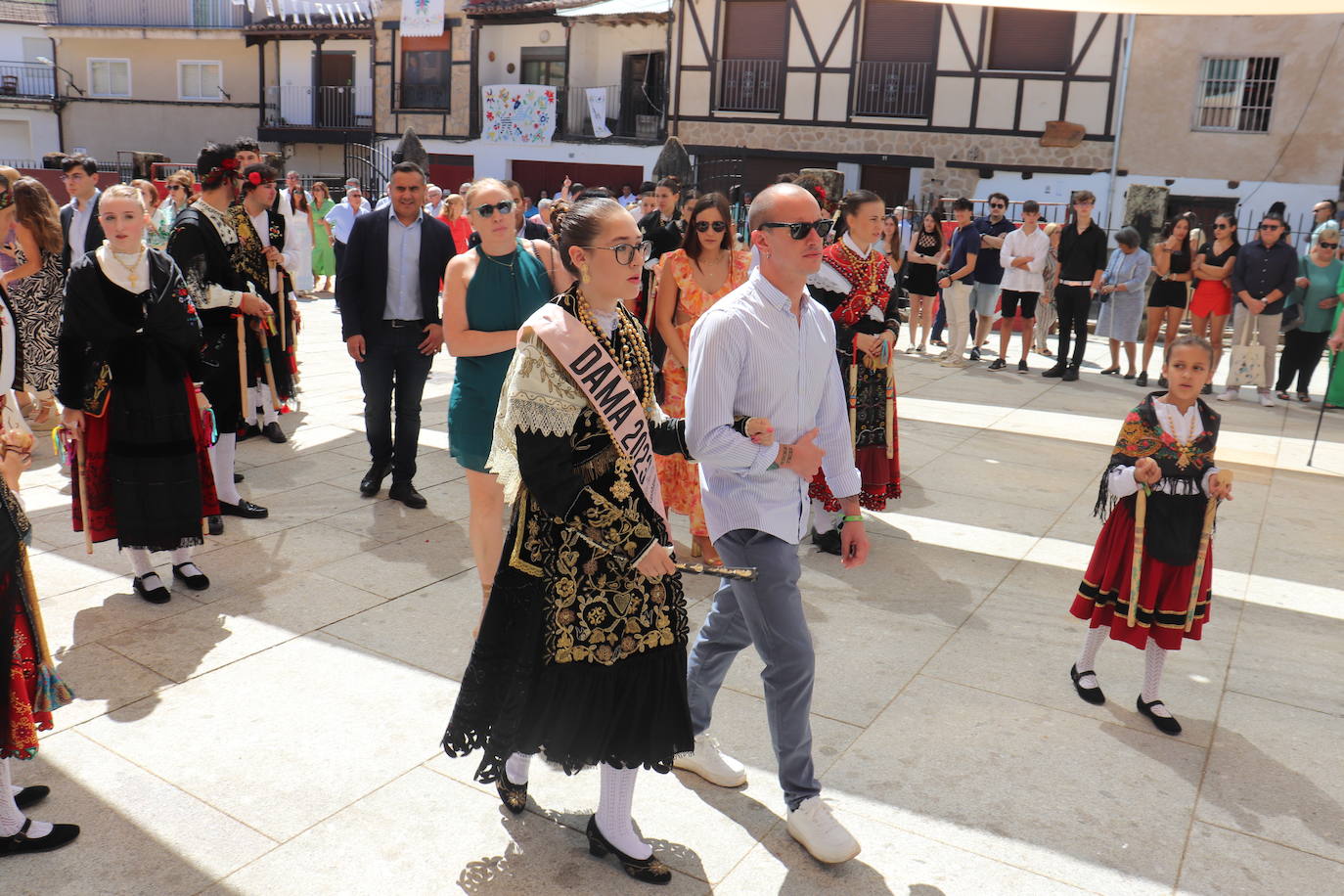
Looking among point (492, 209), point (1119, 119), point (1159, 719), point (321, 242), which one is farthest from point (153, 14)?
point (1159, 719)

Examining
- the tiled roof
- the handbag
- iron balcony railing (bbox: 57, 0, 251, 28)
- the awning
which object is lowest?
the handbag

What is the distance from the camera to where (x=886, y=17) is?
2228 cm

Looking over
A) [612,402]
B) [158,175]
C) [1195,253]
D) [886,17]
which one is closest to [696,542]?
[612,402]

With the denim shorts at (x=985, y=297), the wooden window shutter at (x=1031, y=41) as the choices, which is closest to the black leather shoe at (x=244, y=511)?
the denim shorts at (x=985, y=297)

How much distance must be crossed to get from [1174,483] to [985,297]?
9148mm

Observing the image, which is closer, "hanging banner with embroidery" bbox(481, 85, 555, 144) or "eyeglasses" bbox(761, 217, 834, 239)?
"eyeglasses" bbox(761, 217, 834, 239)

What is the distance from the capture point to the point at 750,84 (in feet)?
78.7

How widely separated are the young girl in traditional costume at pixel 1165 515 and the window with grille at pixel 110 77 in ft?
131

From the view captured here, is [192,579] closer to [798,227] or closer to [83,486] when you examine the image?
[83,486]

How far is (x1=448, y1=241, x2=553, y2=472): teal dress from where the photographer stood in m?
4.47

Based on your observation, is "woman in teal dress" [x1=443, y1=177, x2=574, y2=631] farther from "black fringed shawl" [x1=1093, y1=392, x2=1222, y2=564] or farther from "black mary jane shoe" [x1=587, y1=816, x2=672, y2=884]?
"black fringed shawl" [x1=1093, y1=392, x2=1222, y2=564]

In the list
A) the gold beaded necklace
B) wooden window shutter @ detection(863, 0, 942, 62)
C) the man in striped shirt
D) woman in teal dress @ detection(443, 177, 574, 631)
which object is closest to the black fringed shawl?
the man in striped shirt

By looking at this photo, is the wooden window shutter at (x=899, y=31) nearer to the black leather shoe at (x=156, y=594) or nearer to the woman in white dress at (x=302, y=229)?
the woman in white dress at (x=302, y=229)

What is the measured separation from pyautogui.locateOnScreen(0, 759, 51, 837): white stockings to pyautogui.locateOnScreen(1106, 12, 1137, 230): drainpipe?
19998mm
